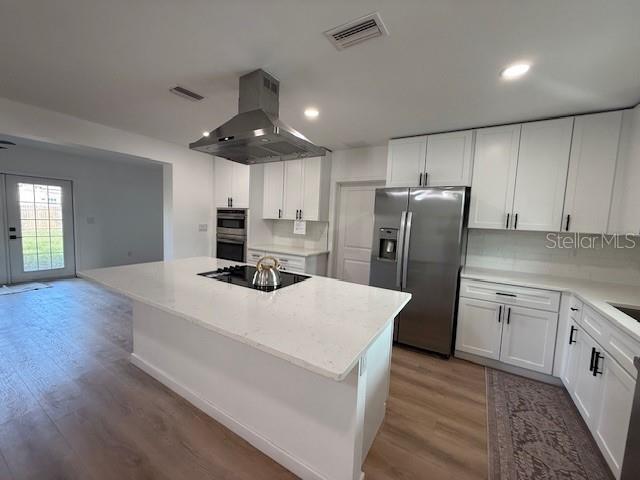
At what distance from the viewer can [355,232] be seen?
398cm

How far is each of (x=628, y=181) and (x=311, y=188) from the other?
10.4ft

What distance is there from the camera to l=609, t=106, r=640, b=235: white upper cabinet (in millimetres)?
2037

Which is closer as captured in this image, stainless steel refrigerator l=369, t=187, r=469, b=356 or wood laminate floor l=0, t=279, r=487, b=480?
wood laminate floor l=0, t=279, r=487, b=480

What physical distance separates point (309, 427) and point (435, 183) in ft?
8.51

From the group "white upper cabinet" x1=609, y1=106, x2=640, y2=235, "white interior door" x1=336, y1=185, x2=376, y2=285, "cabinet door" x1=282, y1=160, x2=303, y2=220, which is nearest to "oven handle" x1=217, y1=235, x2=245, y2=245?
"cabinet door" x1=282, y1=160, x2=303, y2=220

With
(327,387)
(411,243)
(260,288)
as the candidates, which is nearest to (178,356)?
(260,288)

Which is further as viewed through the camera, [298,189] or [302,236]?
[302,236]

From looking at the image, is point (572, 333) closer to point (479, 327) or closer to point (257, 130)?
point (479, 327)

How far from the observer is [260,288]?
182 cm

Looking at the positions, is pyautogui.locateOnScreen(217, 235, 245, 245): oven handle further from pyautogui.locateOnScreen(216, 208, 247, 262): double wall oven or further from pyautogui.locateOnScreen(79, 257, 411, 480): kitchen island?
pyautogui.locateOnScreen(79, 257, 411, 480): kitchen island

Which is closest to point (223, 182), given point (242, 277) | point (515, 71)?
point (242, 277)

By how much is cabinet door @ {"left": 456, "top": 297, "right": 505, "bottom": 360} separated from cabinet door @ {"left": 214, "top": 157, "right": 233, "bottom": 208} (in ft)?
11.9

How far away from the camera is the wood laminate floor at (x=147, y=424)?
1472 mm

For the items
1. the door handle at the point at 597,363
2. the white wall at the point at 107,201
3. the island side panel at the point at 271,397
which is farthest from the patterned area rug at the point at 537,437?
the white wall at the point at 107,201
